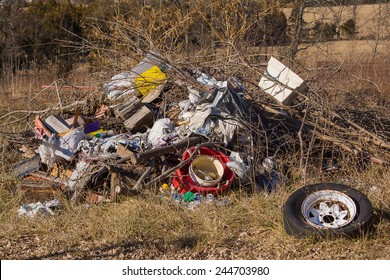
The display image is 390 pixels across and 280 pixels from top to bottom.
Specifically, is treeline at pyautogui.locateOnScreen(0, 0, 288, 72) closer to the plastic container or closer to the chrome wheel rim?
the plastic container

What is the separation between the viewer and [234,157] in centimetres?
618

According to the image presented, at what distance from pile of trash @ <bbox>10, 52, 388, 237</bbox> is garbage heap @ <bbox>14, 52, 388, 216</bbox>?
11 millimetres

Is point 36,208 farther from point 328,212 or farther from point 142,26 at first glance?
point 142,26

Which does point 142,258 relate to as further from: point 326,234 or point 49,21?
point 49,21

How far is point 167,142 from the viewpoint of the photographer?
629 cm

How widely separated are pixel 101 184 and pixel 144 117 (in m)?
1.05

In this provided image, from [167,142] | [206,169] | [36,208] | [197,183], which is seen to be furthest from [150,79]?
[36,208]

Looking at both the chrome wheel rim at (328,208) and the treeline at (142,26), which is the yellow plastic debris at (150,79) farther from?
the chrome wheel rim at (328,208)

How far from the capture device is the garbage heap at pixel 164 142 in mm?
5902

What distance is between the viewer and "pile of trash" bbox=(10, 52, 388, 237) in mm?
5898

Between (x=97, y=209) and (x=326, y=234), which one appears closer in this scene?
(x=326, y=234)

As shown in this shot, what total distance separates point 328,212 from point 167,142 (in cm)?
210

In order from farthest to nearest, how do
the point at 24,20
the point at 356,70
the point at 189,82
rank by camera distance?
the point at 24,20
the point at 356,70
the point at 189,82

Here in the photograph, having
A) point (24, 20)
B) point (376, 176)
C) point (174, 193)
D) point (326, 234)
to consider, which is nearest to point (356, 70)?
point (376, 176)
